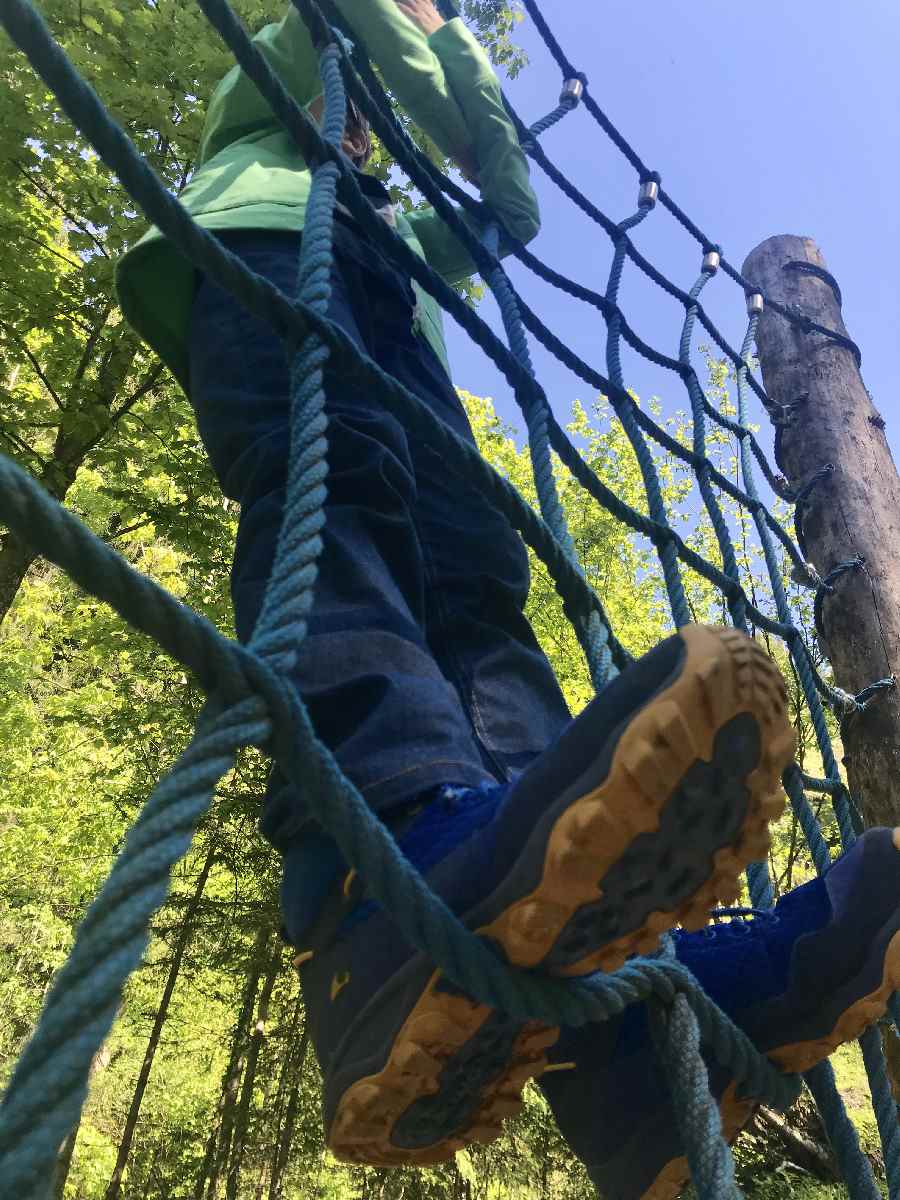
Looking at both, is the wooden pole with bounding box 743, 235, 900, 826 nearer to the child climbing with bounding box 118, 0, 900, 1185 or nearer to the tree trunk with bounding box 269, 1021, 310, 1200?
the child climbing with bounding box 118, 0, 900, 1185

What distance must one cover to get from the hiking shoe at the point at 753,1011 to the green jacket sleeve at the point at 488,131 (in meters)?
1.35

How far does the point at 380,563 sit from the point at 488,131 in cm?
109

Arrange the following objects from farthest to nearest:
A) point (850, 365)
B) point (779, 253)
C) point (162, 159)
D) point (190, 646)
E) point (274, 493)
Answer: point (162, 159) → point (779, 253) → point (850, 365) → point (274, 493) → point (190, 646)

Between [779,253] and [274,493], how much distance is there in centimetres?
218

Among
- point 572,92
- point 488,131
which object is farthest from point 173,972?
point 488,131

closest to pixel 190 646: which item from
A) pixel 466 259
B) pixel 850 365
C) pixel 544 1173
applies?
pixel 466 259

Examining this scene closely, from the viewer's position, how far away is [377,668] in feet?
2.55

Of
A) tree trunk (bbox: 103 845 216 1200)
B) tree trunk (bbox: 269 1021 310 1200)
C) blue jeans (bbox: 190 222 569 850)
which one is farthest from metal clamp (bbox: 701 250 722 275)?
tree trunk (bbox: 269 1021 310 1200)

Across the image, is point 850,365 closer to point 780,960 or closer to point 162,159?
point 780,960

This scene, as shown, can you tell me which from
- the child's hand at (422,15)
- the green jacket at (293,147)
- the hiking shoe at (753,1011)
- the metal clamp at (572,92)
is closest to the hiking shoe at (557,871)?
the hiking shoe at (753,1011)

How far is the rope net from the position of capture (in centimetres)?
38

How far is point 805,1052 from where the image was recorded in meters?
0.79

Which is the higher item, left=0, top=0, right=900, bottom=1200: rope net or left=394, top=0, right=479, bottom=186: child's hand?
left=394, top=0, right=479, bottom=186: child's hand

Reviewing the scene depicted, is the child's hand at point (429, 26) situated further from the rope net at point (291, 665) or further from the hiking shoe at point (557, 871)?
the hiking shoe at point (557, 871)
